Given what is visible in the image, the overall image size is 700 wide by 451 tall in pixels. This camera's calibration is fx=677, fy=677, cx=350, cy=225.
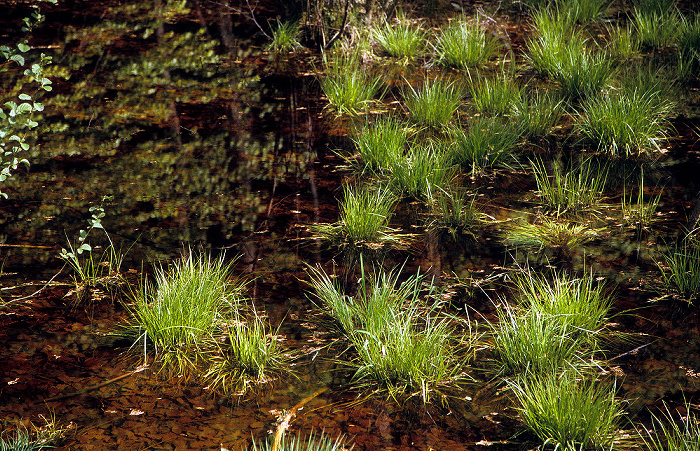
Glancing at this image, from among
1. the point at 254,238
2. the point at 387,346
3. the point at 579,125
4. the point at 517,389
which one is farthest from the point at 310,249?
the point at 579,125

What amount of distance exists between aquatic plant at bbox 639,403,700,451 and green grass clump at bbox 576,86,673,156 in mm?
2479

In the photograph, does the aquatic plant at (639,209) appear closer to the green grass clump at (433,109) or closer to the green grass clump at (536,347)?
the green grass clump at (536,347)

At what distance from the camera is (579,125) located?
4.80m

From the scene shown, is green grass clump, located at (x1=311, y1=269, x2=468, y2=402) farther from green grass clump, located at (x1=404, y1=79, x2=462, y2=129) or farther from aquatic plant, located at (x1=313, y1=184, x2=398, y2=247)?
green grass clump, located at (x1=404, y1=79, x2=462, y2=129)

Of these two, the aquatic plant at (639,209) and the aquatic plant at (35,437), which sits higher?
the aquatic plant at (639,209)

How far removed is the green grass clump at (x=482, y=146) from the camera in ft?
14.7

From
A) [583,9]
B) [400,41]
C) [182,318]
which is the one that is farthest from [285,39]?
[182,318]

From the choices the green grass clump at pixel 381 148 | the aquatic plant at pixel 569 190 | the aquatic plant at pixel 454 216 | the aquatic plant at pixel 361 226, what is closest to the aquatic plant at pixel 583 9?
the aquatic plant at pixel 569 190

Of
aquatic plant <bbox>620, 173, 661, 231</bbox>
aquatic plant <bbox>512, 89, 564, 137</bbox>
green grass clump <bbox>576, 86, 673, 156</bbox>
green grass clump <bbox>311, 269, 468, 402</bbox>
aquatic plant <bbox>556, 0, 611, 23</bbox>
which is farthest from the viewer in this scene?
aquatic plant <bbox>556, 0, 611, 23</bbox>

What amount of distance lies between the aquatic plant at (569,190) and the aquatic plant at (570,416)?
168cm

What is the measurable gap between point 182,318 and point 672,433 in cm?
198

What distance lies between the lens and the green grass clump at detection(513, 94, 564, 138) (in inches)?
190

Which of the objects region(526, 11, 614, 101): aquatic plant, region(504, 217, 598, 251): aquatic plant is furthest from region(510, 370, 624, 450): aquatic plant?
region(526, 11, 614, 101): aquatic plant

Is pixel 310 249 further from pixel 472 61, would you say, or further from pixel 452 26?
→ pixel 452 26
